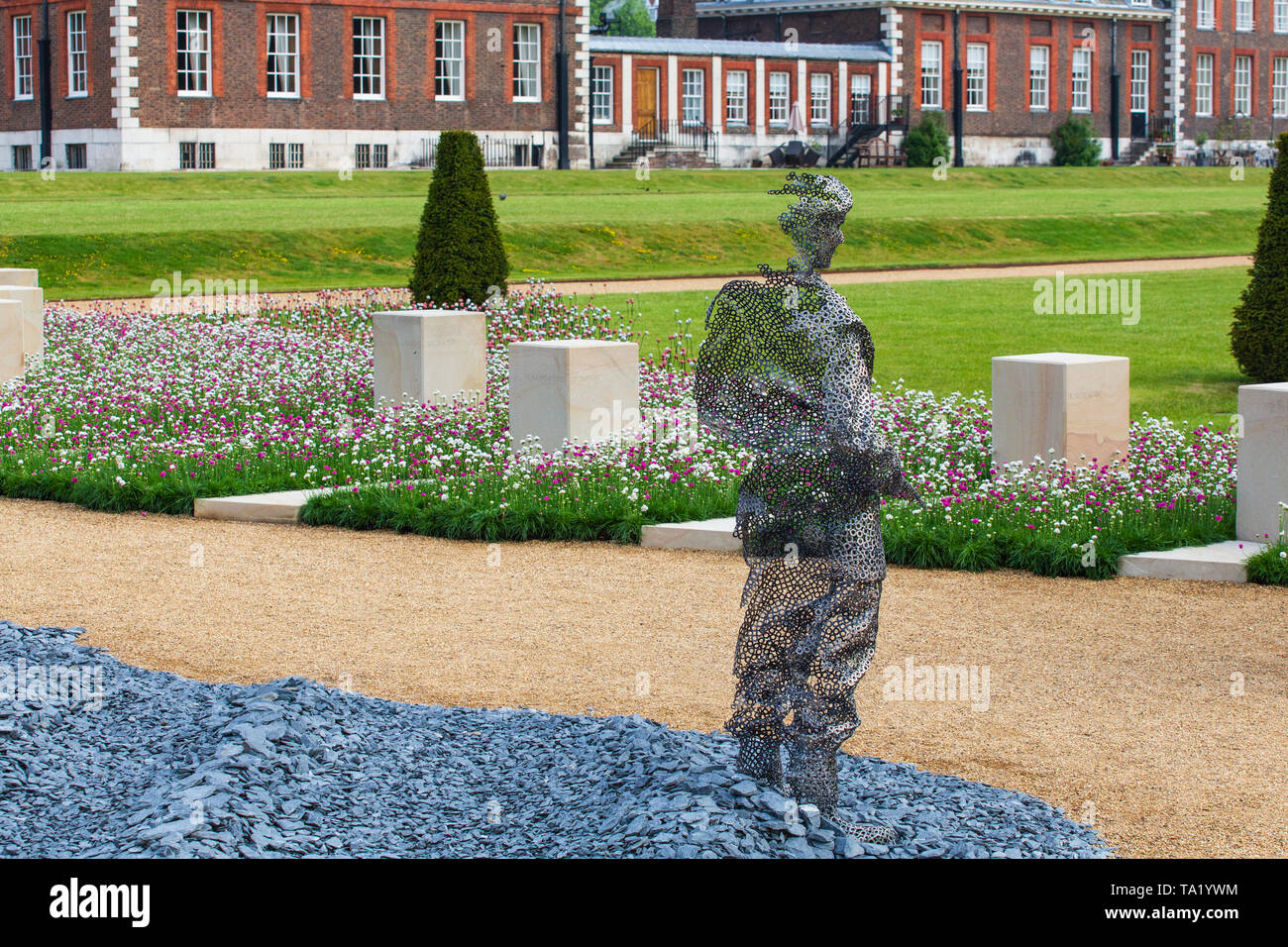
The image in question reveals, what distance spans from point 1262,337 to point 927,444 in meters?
3.50

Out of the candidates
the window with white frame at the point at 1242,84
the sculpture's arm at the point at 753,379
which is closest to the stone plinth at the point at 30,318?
the sculpture's arm at the point at 753,379

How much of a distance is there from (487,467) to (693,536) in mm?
1995

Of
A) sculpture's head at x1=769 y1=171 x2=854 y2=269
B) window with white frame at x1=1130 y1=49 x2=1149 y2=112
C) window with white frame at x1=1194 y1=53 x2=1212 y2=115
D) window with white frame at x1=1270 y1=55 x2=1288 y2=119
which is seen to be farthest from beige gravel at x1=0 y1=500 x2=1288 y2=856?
window with white frame at x1=1270 y1=55 x2=1288 y2=119

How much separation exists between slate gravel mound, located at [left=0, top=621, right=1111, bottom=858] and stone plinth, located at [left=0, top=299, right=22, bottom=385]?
9169 millimetres

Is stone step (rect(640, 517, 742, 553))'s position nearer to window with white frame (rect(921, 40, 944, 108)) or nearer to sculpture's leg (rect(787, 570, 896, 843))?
sculpture's leg (rect(787, 570, 896, 843))

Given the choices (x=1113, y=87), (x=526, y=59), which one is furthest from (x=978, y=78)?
(x=526, y=59)

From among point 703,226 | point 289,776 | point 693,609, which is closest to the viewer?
point 289,776

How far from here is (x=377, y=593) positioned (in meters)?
8.00

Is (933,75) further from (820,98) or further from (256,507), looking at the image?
(256,507)

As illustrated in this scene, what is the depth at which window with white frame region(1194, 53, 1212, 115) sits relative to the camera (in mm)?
59438

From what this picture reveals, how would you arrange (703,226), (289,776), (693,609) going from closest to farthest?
(289,776) < (693,609) < (703,226)
